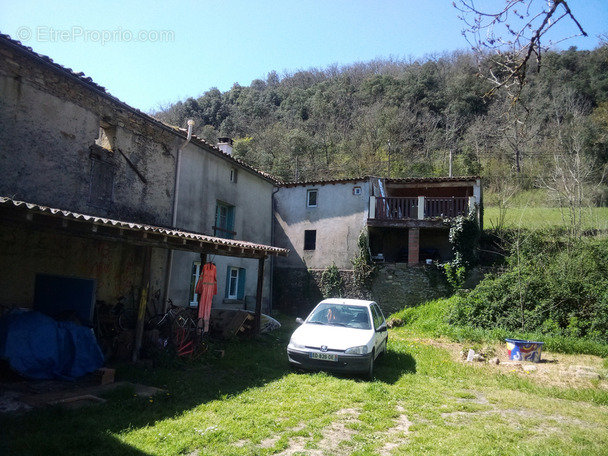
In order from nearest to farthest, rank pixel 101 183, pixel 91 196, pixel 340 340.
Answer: pixel 340 340 → pixel 91 196 → pixel 101 183

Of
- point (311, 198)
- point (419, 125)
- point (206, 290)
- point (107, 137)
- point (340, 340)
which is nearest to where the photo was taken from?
point (340, 340)

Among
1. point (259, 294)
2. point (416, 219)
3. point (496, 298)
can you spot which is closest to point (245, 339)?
point (259, 294)

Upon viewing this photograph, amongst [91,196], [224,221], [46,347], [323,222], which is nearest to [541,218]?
[323,222]

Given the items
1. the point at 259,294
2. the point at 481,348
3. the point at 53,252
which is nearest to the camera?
the point at 53,252

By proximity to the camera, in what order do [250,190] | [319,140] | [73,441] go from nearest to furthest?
[73,441], [250,190], [319,140]

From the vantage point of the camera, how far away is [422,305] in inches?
669

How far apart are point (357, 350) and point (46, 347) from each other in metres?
5.27

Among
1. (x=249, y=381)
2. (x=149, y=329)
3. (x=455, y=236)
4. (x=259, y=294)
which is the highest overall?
(x=455, y=236)

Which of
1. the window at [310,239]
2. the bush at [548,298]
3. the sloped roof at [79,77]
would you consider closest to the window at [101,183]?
the sloped roof at [79,77]

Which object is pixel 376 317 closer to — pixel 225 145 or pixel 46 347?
pixel 46 347

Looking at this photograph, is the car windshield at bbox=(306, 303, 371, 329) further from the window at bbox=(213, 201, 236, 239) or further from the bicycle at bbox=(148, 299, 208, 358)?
the window at bbox=(213, 201, 236, 239)

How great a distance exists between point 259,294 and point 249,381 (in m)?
4.50

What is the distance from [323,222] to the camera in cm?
1986

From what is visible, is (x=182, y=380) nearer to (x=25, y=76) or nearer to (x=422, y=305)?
(x=25, y=76)
